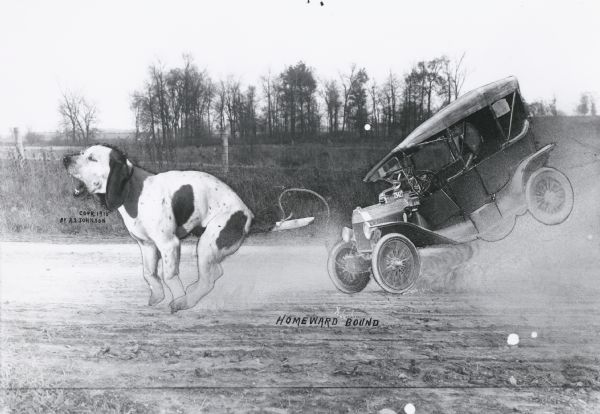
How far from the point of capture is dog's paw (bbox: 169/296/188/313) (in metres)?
4.44

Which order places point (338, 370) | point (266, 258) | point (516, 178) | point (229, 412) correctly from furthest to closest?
1. point (266, 258)
2. point (516, 178)
3. point (338, 370)
4. point (229, 412)

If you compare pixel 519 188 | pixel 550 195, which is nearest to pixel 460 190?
pixel 519 188

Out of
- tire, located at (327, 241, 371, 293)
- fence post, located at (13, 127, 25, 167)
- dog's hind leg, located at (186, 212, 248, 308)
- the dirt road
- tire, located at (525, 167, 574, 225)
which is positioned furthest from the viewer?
fence post, located at (13, 127, 25, 167)

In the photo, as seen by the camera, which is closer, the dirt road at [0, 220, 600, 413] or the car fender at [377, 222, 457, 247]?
the dirt road at [0, 220, 600, 413]

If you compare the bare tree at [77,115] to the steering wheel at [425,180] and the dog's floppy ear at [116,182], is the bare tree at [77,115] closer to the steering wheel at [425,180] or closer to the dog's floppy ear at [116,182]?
the dog's floppy ear at [116,182]

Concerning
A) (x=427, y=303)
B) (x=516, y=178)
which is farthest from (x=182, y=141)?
(x=516, y=178)

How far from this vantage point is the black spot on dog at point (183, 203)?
173 inches

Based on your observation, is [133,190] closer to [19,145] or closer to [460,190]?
[19,145]

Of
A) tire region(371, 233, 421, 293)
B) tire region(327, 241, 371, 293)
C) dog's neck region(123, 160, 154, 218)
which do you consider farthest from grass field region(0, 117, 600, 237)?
tire region(371, 233, 421, 293)

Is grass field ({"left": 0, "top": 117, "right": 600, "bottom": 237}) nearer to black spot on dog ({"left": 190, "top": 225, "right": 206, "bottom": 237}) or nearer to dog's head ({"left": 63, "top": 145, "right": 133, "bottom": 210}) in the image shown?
dog's head ({"left": 63, "top": 145, "right": 133, "bottom": 210})

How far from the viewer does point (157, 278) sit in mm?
4527

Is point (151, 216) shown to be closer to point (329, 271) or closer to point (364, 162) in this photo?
point (329, 271)

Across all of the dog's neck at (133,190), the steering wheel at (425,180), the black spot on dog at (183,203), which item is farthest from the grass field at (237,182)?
the steering wheel at (425,180)

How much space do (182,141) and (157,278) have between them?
1.28 meters
